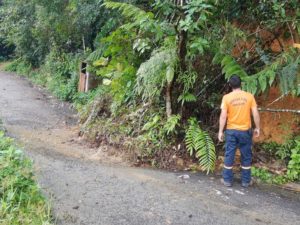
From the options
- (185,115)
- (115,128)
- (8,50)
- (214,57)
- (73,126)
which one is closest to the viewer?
(214,57)

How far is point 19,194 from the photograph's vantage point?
4430 millimetres

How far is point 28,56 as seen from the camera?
2186 centimetres

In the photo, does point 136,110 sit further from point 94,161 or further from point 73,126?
point 73,126

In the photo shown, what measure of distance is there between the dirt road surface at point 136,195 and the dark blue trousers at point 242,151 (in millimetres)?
200

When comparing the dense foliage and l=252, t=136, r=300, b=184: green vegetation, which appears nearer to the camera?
l=252, t=136, r=300, b=184: green vegetation

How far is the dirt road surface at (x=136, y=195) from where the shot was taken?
15.1 ft

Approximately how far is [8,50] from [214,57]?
2392 cm

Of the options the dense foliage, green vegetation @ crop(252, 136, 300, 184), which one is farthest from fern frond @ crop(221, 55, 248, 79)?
green vegetation @ crop(252, 136, 300, 184)

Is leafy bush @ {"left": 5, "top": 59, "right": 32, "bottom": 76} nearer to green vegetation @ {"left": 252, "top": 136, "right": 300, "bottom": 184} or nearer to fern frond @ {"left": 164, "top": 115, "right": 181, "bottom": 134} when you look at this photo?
fern frond @ {"left": 164, "top": 115, "right": 181, "bottom": 134}

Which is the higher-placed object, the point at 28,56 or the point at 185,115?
the point at 28,56

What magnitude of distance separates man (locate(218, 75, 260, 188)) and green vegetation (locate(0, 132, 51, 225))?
2.96 meters

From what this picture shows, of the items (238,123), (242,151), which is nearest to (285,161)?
(242,151)

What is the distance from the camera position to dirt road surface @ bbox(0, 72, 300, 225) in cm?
459

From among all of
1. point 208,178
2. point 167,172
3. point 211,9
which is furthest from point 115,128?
point 211,9
